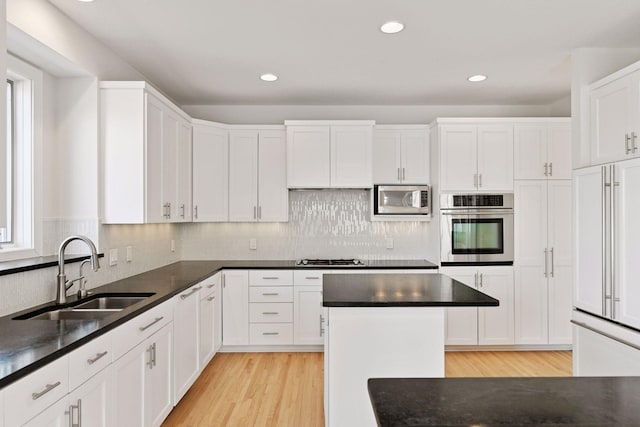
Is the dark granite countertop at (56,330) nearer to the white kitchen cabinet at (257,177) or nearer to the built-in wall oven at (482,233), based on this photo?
the white kitchen cabinet at (257,177)

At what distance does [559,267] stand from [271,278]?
2946 millimetres

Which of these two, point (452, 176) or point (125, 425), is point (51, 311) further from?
point (452, 176)

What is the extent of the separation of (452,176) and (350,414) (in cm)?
268

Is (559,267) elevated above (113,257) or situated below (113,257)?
below

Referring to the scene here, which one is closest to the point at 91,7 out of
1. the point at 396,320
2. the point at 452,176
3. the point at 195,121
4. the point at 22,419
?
the point at 195,121

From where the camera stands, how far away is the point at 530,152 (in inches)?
161

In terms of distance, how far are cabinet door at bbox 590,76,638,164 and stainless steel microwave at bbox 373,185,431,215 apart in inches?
64.8

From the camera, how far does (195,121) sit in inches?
161

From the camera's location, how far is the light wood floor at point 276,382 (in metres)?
2.75

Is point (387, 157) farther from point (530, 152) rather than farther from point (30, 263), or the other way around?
point (30, 263)

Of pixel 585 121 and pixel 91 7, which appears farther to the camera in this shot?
pixel 585 121

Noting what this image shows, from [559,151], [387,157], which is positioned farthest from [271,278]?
[559,151]

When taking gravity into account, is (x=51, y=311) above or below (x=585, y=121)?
below

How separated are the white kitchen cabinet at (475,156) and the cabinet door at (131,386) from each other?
3137 mm
